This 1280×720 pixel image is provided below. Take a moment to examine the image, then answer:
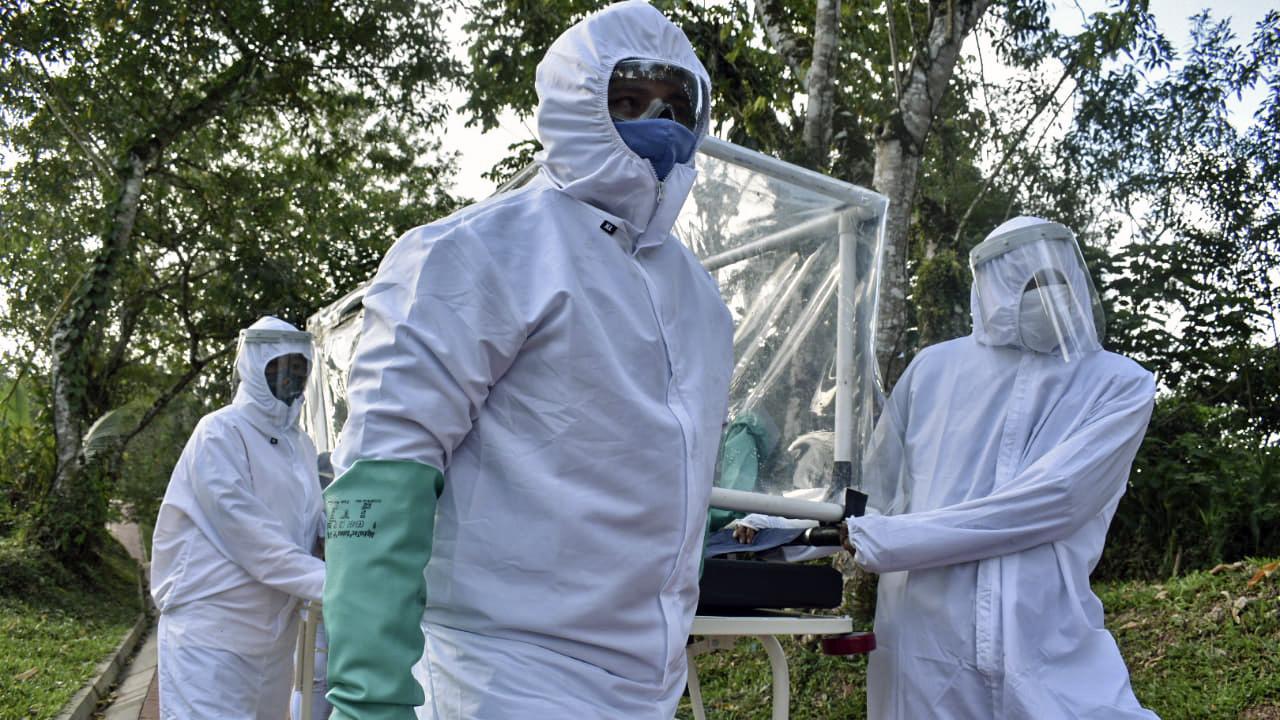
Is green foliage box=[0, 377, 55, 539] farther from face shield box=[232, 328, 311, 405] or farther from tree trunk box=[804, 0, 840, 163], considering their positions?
tree trunk box=[804, 0, 840, 163]

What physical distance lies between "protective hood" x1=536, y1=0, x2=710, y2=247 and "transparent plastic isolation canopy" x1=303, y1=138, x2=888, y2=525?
1492 mm

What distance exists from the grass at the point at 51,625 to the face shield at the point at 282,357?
3.18 metres

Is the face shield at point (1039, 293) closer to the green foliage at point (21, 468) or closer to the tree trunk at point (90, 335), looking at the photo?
the tree trunk at point (90, 335)

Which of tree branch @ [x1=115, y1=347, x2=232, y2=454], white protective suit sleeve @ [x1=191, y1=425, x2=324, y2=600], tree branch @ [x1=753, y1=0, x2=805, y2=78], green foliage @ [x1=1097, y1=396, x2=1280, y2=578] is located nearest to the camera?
white protective suit sleeve @ [x1=191, y1=425, x2=324, y2=600]

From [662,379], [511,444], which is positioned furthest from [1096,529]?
[511,444]

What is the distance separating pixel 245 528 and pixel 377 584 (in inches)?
142

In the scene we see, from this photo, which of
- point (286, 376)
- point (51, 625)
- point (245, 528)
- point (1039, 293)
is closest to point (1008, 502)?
point (1039, 293)

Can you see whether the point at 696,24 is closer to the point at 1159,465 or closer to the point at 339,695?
the point at 1159,465

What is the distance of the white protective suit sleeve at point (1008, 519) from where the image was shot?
10.6 ft

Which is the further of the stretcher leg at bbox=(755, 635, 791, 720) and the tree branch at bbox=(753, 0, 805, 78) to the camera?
the tree branch at bbox=(753, 0, 805, 78)

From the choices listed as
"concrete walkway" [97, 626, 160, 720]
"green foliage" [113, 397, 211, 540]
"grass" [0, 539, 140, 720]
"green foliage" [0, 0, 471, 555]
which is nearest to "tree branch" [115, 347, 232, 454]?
"green foliage" [0, 0, 471, 555]

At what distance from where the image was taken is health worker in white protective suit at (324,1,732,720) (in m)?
1.71

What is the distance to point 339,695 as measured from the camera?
1.65 metres

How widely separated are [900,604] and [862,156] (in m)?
6.06
